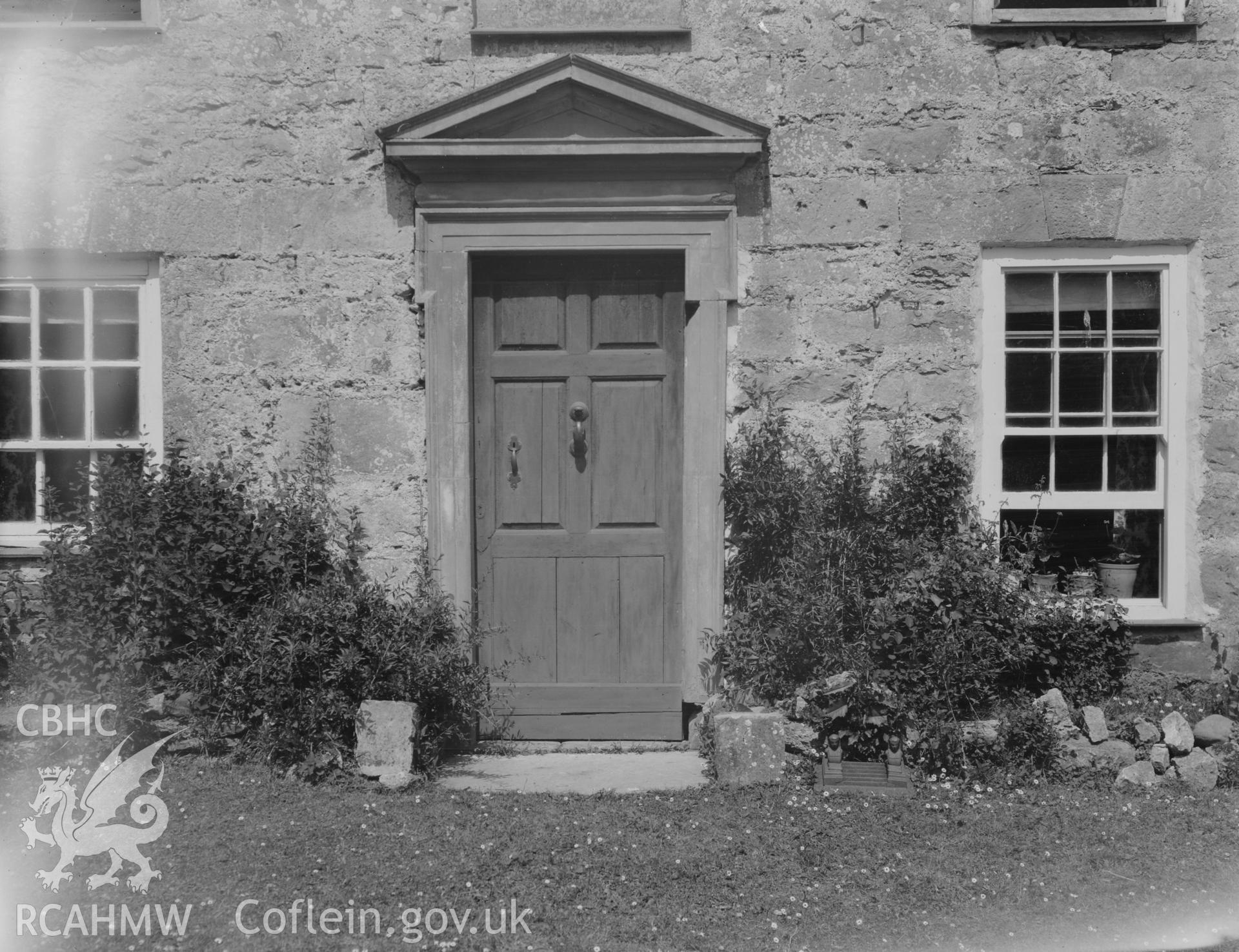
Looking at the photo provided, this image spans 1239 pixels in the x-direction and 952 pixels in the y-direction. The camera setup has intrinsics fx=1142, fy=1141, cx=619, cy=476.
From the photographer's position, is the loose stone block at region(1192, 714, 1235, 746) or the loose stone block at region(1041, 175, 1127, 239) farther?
the loose stone block at region(1041, 175, 1127, 239)

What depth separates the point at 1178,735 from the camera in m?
5.07

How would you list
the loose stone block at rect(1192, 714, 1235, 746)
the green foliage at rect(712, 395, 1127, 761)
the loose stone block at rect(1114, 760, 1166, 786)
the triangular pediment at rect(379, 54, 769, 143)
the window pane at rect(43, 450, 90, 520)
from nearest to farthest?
the loose stone block at rect(1114, 760, 1166, 786) < the green foliage at rect(712, 395, 1127, 761) < the loose stone block at rect(1192, 714, 1235, 746) < the triangular pediment at rect(379, 54, 769, 143) < the window pane at rect(43, 450, 90, 520)

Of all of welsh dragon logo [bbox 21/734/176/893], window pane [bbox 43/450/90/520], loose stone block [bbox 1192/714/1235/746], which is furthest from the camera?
window pane [bbox 43/450/90/520]

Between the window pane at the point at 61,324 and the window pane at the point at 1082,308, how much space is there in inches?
193

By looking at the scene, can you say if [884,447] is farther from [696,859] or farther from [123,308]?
[123,308]

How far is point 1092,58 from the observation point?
220 inches

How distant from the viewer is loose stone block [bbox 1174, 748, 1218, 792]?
4945mm

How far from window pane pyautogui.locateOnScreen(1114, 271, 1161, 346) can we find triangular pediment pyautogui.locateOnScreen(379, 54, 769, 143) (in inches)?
77.5

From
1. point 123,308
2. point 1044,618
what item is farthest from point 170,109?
point 1044,618

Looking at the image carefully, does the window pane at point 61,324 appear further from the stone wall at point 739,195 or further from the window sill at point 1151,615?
the window sill at point 1151,615

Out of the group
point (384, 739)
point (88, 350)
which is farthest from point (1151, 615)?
point (88, 350)

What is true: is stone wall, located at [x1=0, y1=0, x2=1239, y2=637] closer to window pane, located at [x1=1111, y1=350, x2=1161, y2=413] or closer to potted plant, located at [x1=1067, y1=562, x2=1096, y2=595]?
window pane, located at [x1=1111, y1=350, x2=1161, y2=413]

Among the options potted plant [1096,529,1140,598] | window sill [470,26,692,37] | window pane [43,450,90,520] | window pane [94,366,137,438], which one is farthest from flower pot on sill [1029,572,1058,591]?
window pane [43,450,90,520]

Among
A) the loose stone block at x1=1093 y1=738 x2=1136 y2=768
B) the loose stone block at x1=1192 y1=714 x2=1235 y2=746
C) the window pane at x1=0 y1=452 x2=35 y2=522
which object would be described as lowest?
the loose stone block at x1=1093 y1=738 x2=1136 y2=768
